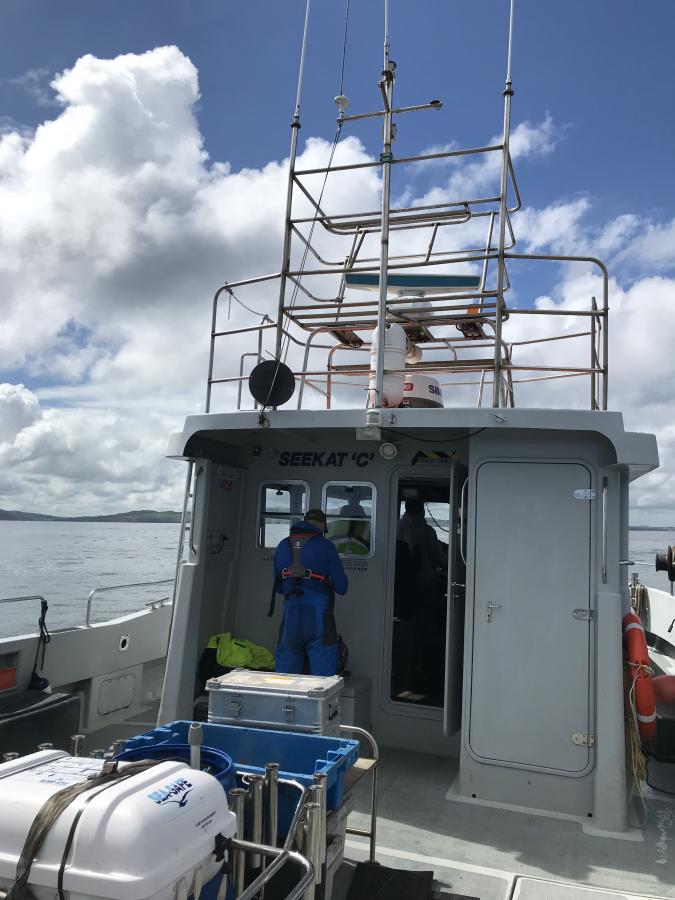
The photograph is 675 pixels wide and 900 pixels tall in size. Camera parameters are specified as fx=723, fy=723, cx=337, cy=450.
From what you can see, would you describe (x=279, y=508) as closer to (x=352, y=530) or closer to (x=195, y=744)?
(x=352, y=530)

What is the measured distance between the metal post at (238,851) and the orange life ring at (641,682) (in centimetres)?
293

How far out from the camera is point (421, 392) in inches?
208

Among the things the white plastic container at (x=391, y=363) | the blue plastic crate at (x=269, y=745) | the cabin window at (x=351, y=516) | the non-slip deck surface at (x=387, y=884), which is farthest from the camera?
the cabin window at (x=351, y=516)

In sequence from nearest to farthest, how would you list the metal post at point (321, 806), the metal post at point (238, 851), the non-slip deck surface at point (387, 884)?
the metal post at point (238, 851) → the metal post at point (321, 806) → the non-slip deck surface at point (387, 884)

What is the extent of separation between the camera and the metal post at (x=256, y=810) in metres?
2.50

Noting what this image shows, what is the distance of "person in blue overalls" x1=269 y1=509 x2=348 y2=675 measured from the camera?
16.9 ft

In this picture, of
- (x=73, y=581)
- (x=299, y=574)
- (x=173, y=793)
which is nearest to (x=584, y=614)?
(x=299, y=574)

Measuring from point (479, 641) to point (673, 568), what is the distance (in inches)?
78.4

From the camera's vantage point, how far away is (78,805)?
1.96 m

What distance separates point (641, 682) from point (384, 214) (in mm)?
3460

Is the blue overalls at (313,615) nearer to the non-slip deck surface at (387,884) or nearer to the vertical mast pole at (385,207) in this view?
the vertical mast pole at (385,207)

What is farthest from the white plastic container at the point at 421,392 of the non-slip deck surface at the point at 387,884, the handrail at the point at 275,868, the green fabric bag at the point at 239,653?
the handrail at the point at 275,868

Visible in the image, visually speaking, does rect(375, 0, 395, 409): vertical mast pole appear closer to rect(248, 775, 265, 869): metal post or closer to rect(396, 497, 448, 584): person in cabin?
rect(396, 497, 448, 584): person in cabin

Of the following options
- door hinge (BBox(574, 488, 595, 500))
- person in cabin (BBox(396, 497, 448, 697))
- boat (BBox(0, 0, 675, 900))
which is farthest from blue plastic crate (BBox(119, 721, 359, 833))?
person in cabin (BBox(396, 497, 448, 697))
